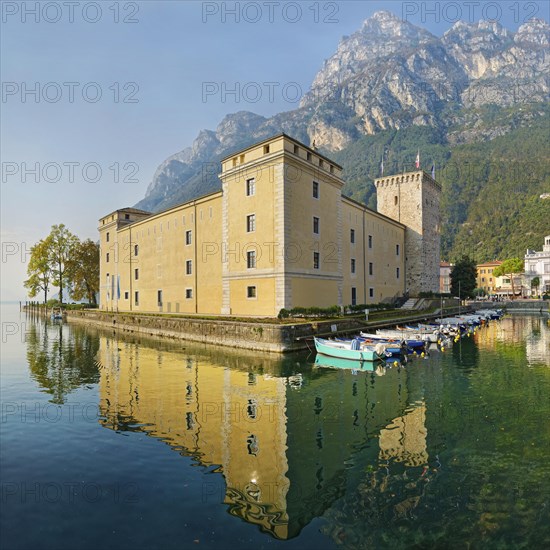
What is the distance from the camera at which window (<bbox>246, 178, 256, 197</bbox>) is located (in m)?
37.9

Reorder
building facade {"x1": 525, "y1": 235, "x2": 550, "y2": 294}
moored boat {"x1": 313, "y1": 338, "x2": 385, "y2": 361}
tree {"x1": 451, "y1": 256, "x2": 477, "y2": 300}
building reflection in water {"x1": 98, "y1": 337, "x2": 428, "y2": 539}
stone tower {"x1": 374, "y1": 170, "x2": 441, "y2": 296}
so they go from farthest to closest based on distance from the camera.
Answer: building facade {"x1": 525, "y1": 235, "x2": 550, "y2": 294} → tree {"x1": 451, "y1": 256, "x2": 477, "y2": 300} → stone tower {"x1": 374, "y1": 170, "x2": 441, "y2": 296} → moored boat {"x1": 313, "y1": 338, "x2": 385, "y2": 361} → building reflection in water {"x1": 98, "y1": 337, "x2": 428, "y2": 539}

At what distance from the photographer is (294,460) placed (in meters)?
10.2

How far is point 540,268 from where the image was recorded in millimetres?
113375

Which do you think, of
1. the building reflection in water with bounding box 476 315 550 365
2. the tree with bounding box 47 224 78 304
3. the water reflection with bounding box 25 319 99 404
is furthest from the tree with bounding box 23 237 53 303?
the building reflection in water with bounding box 476 315 550 365

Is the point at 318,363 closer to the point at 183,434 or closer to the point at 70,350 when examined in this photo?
the point at 183,434

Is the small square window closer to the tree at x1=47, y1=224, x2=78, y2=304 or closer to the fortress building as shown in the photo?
the fortress building

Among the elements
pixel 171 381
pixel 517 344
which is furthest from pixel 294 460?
pixel 517 344

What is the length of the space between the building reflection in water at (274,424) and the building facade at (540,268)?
115 meters

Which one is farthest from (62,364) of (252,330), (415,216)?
(415,216)

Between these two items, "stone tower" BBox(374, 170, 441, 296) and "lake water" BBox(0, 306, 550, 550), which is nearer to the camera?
"lake water" BBox(0, 306, 550, 550)

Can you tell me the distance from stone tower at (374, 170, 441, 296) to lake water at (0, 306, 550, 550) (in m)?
47.2

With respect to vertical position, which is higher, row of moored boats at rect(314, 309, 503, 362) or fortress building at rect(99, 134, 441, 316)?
fortress building at rect(99, 134, 441, 316)

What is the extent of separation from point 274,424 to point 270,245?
24.0 metres

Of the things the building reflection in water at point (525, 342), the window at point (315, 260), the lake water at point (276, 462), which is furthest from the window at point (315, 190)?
the lake water at point (276, 462)
